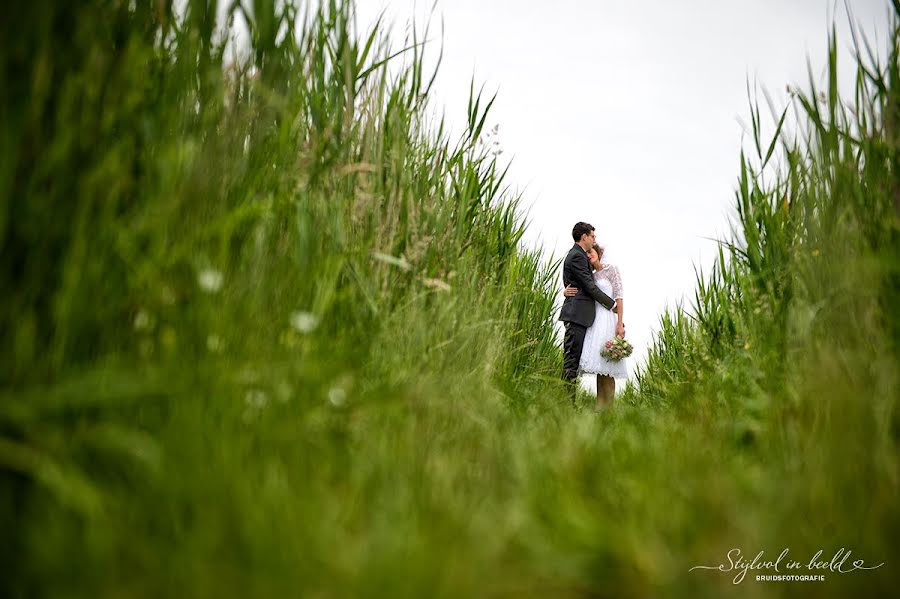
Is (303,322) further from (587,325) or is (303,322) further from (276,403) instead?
(587,325)

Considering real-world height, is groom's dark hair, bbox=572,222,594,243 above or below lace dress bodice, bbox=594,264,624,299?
above

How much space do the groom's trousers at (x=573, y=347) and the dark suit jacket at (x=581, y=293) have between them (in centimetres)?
8

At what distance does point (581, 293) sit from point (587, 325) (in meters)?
0.30

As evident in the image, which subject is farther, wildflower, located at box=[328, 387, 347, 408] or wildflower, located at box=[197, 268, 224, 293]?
wildflower, located at box=[328, 387, 347, 408]

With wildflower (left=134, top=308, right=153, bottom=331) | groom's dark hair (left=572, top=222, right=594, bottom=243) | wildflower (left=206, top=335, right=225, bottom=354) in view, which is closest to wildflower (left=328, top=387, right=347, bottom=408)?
wildflower (left=206, top=335, right=225, bottom=354)

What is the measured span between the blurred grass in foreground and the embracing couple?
3.36 metres

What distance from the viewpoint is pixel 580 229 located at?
557 centimetres

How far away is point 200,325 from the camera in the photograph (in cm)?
103

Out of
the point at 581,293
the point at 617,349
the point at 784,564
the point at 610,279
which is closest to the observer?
the point at 784,564

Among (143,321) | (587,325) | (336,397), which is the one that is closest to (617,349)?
(587,325)

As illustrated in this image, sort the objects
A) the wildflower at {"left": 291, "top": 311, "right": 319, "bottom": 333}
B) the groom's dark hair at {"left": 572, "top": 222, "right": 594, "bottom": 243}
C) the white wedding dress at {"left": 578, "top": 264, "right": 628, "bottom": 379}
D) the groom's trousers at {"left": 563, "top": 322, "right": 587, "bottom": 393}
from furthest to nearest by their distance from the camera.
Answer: the groom's dark hair at {"left": 572, "top": 222, "right": 594, "bottom": 243}
the white wedding dress at {"left": 578, "top": 264, "right": 628, "bottom": 379}
the groom's trousers at {"left": 563, "top": 322, "right": 587, "bottom": 393}
the wildflower at {"left": 291, "top": 311, "right": 319, "bottom": 333}

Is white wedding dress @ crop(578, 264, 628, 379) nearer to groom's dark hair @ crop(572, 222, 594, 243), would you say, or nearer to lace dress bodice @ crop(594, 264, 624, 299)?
lace dress bodice @ crop(594, 264, 624, 299)

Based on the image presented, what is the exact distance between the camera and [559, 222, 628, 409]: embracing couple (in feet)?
17.0

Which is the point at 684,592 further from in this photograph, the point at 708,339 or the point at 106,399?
the point at 708,339
